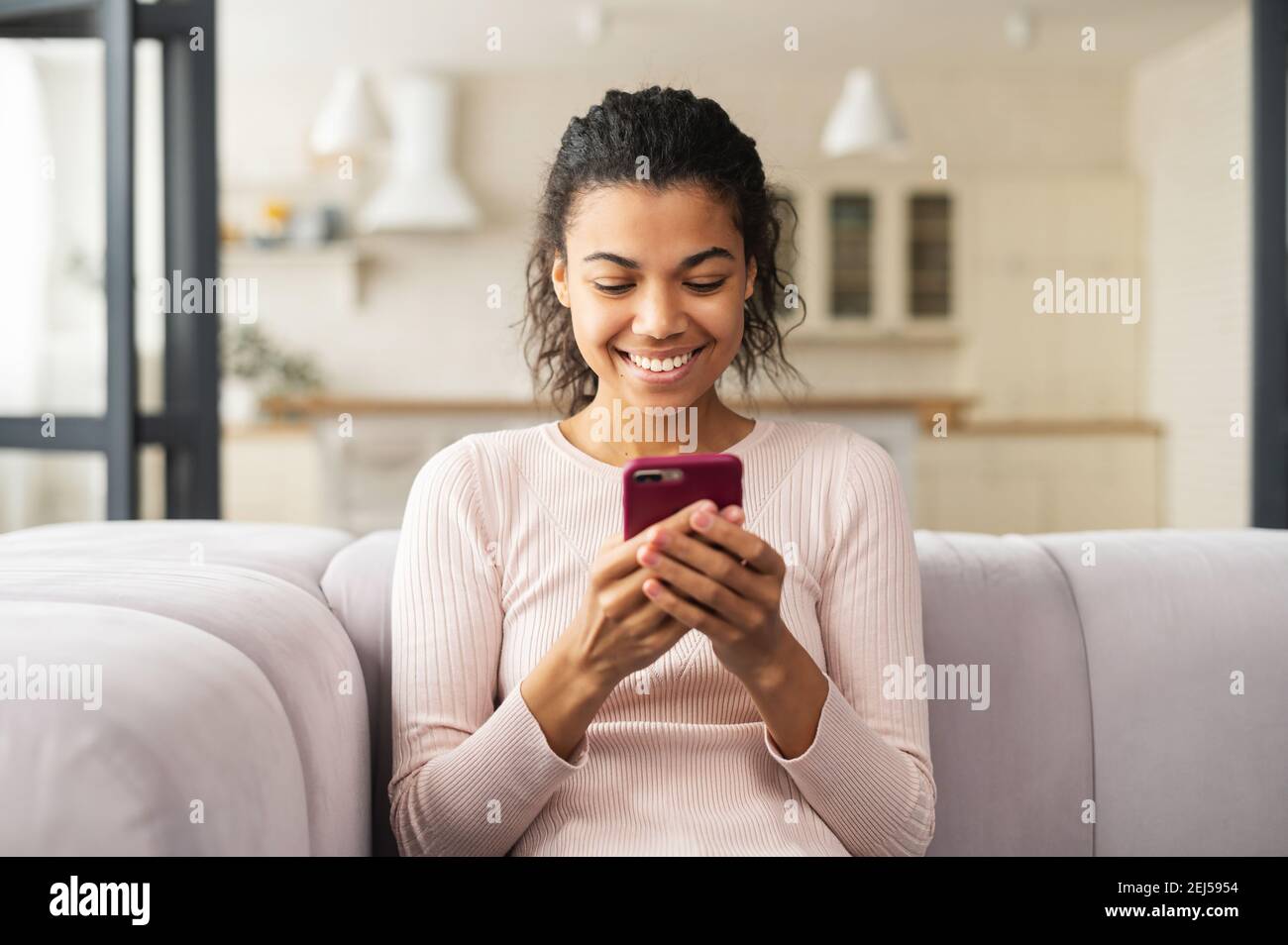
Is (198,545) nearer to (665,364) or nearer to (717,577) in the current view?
(665,364)

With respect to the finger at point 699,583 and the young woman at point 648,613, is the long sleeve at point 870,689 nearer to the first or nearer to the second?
the young woman at point 648,613

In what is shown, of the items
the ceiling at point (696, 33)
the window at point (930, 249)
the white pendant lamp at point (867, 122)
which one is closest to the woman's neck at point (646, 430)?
the white pendant lamp at point (867, 122)

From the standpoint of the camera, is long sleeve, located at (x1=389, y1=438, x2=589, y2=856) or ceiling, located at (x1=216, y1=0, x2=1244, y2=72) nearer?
long sleeve, located at (x1=389, y1=438, x2=589, y2=856)

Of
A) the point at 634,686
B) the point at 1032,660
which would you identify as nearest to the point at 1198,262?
the point at 1032,660

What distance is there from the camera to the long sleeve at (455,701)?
104cm

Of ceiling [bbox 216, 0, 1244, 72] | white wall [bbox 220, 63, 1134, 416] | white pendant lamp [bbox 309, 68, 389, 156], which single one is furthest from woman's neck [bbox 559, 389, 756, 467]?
white wall [bbox 220, 63, 1134, 416]

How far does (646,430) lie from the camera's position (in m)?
1.25

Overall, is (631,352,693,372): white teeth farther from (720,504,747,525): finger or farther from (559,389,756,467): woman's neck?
(720,504,747,525): finger

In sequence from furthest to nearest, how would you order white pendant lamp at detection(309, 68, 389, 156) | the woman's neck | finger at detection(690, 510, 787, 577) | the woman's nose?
1. white pendant lamp at detection(309, 68, 389, 156)
2. the woman's neck
3. the woman's nose
4. finger at detection(690, 510, 787, 577)

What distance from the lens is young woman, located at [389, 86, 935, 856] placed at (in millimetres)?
1033

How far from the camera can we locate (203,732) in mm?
773

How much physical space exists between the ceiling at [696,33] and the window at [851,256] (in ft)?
2.45

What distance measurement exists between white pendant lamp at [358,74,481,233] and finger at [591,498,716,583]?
5.42 m
